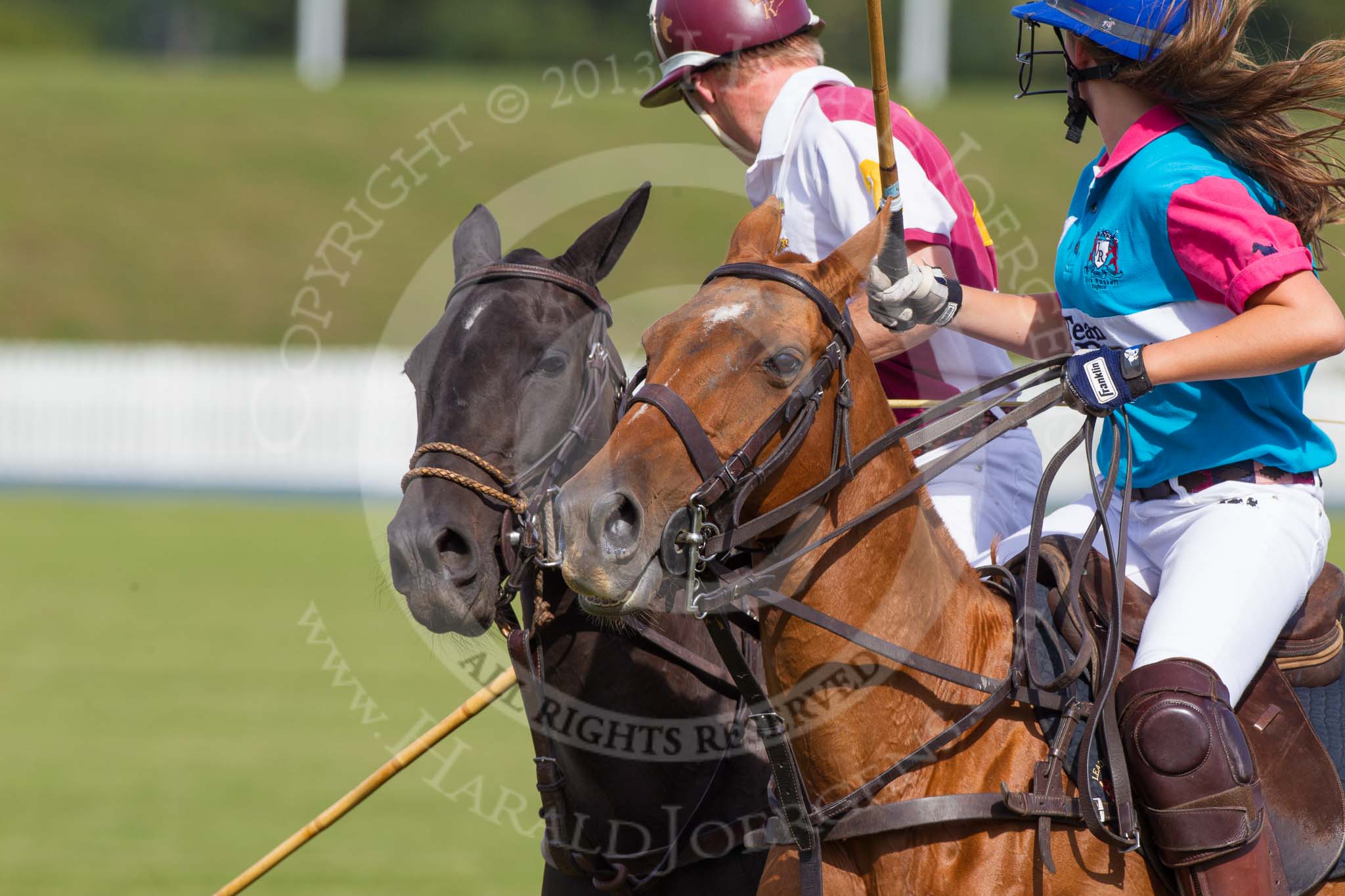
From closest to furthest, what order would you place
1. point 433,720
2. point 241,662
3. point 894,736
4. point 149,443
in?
1. point 894,736
2. point 433,720
3. point 241,662
4. point 149,443

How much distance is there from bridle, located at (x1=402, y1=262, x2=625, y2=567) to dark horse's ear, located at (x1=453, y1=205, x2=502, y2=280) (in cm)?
12

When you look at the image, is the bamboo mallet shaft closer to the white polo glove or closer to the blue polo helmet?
the white polo glove

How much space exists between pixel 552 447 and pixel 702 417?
3.58 feet

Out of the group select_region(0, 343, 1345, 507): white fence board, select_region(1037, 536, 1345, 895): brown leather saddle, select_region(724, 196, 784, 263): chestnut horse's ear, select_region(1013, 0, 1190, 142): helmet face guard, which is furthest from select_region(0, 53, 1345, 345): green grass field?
select_region(724, 196, 784, 263): chestnut horse's ear

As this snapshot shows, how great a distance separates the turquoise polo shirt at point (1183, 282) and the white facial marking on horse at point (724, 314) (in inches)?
35.6

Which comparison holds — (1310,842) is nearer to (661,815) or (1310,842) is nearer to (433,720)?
(661,815)

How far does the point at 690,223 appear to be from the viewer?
28328 mm

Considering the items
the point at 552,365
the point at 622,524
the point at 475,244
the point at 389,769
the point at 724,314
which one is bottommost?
the point at 622,524

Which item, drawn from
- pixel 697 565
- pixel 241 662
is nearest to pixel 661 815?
pixel 697 565

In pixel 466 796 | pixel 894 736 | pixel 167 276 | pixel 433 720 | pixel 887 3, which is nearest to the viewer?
pixel 894 736

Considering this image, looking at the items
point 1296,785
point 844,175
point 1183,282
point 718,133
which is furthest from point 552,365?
point 1296,785

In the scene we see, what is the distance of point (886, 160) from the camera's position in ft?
9.08

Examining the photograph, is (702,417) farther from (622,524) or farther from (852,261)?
(852,261)

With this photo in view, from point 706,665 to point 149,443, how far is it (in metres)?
18.2
